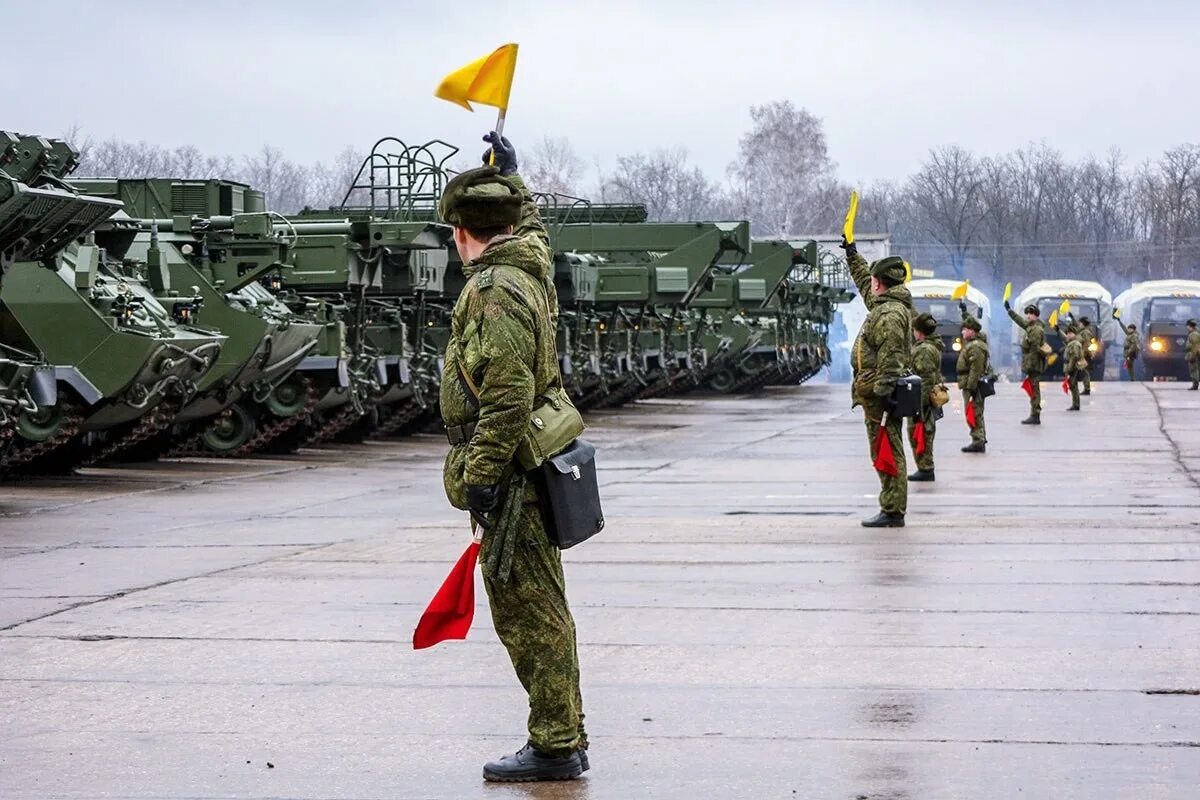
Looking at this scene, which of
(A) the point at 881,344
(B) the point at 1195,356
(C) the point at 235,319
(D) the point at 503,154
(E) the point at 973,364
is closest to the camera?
(D) the point at 503,154

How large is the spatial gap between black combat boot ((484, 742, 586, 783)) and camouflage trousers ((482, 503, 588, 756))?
24mm

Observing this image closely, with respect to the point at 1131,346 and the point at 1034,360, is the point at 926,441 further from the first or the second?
the point at 1131,346

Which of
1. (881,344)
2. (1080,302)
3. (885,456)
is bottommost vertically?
(1080,302)

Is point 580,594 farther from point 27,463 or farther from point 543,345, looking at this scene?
point 27,463

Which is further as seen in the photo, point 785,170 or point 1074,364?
point 785,170

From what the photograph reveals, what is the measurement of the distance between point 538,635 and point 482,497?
0.44m

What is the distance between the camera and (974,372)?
2250 cm

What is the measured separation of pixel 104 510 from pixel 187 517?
98cm

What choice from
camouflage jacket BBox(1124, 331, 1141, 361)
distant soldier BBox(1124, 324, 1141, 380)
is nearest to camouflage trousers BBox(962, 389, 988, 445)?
distant soldier BBox(1124, 324, 1141, 380)

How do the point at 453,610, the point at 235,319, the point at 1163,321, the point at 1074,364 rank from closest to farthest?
the point at 453,610
the point at 235,319
the point at 1074,364
the point at 1163,321

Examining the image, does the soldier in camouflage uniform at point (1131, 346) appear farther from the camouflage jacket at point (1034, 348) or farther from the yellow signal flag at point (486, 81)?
the yellow signal flag at point (486, 81)

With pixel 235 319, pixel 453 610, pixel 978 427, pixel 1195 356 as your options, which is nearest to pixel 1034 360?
pixel 978 427

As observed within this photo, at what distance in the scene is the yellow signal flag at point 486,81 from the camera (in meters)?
6.81

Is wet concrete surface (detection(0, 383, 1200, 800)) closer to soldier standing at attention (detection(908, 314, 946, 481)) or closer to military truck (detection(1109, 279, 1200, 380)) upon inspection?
soldier standing at attention (detection(908, 314, 946, 481))
